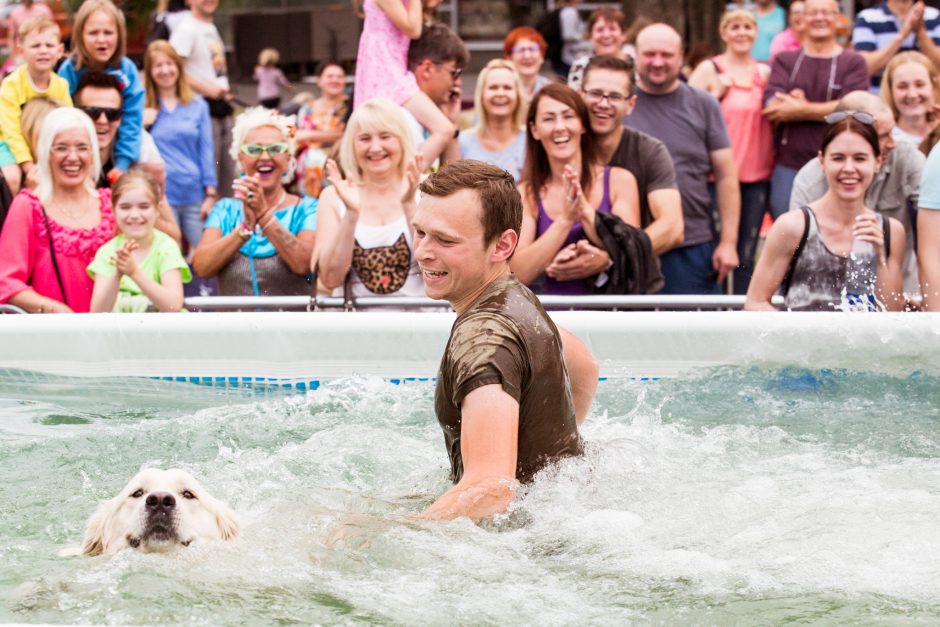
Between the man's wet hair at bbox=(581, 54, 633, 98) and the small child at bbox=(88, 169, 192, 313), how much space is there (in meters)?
2.57

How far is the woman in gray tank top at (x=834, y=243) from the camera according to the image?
261 inches

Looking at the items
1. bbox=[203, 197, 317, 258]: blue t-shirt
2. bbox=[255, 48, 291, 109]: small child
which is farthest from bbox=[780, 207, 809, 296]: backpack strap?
bbox=[255, 48, 291, 109]: small child

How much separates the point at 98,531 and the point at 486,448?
1.16 m

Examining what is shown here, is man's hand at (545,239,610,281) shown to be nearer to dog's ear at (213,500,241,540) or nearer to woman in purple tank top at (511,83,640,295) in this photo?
woman in purple tank top at (511,83,640,295)

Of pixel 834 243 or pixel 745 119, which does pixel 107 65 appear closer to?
pixel 745 119

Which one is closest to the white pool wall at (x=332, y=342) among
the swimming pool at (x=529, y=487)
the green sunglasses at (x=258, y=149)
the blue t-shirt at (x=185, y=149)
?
the swimming pool at (x=529, y=487)

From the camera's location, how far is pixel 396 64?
26.7ft

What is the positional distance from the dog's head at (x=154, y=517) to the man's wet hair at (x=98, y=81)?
16.2 feet

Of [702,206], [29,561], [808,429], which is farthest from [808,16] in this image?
[29,561]

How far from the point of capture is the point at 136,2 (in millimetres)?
15797

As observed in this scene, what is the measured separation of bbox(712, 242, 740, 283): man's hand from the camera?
8.18 meters

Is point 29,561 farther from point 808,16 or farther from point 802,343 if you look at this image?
point 808,16

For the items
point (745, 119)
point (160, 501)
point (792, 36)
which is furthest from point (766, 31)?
point (160, 501)

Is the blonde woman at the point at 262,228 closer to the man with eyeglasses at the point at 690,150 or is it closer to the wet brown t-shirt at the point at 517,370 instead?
the man with eyeglasses at the point at 690,150
